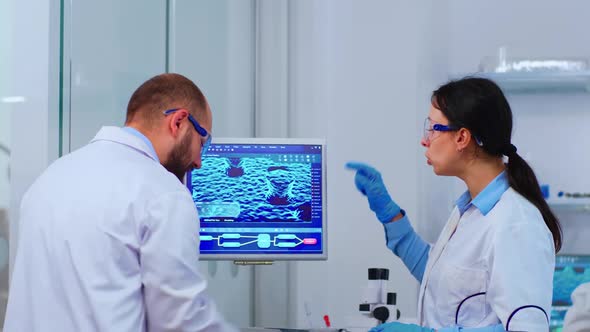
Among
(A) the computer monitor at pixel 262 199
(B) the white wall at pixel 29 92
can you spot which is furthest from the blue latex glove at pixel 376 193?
(B) the white wall at pixel 29 92

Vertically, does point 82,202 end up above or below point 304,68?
below

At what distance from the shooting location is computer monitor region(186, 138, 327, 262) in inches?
82.2

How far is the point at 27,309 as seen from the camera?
1343mm


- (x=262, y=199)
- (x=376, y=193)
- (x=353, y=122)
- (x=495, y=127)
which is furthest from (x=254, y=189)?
(x=353, y=122)

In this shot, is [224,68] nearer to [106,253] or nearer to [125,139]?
[125,139]

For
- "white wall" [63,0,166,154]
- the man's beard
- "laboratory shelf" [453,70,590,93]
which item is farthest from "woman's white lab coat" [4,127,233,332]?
"laboratory shelf" [453,70,590,93]

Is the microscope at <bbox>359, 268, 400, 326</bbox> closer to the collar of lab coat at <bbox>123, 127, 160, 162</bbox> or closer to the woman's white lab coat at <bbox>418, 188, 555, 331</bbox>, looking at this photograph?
the woman's white lab coat at <bbox>418, 188, 555, 331</bbox>

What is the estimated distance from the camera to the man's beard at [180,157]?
1.56 m

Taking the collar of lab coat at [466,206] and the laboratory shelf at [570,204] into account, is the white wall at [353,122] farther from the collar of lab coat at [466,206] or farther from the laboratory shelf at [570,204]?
the collar of lab coat at [466,206]

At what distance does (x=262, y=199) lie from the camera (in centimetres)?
212

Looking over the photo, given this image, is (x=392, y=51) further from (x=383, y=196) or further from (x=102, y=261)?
(x=102, y=261)

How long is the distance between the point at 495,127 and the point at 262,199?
0.68 m

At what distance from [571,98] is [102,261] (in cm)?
287

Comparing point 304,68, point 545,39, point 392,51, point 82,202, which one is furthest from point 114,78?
point 545,39
